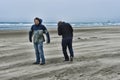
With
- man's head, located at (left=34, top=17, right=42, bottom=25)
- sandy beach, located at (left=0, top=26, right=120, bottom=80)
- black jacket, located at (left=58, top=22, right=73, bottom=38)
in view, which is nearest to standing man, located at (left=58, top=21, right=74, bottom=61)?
black jacket, located at (left=58, top=22, right=73, bottom=38)

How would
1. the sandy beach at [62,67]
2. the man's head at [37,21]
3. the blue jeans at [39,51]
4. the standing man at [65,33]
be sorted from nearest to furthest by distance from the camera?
the sandy beach at [62,67] → the man's head at [37,21] → the blue jeans at [39,51] → the standing man at [65,33]

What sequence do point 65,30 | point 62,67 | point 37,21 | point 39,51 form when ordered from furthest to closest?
point 65,30, point 39,51, point 37,21, point 62,67

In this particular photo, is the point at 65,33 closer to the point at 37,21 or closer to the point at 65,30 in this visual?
the point at 65,30

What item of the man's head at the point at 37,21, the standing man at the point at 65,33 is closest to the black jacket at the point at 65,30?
the standing man at the point at 65,33

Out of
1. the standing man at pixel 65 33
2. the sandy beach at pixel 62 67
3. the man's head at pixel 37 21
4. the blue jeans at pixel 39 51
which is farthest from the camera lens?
the standing man at pixel 65 33

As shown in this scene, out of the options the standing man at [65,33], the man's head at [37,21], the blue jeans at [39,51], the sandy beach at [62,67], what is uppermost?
the man's head at [37,21]

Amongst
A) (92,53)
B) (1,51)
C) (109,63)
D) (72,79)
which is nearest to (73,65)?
(109,63)

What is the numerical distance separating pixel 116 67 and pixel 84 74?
54.0 inches

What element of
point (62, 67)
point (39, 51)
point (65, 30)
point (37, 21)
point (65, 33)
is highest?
point (37, 21)

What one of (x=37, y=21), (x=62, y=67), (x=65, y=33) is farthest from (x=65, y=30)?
(x=62, y=67)

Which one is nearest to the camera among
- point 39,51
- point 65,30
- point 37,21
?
point 37,21

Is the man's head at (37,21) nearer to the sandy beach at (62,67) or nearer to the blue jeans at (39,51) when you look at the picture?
the blue jeans at (39,51)

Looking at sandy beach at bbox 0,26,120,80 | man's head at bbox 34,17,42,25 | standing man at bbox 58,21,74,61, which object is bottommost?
sandy beach at bbox 0,26,120,80

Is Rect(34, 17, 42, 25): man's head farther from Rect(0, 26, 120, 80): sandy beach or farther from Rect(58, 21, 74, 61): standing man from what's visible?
Rect(0, 26, 120, 80): sandy beach
